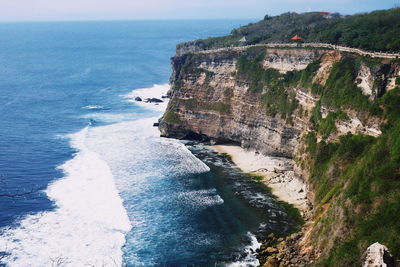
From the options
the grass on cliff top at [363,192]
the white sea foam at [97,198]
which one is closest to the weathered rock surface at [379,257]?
the grass on cliff top at [363,192]

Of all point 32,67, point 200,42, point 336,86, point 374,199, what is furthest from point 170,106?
point 32,67

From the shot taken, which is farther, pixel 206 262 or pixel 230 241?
pixel 230 241

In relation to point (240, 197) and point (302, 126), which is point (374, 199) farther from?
point (302, 126)

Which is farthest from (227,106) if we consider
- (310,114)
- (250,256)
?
(250,256)

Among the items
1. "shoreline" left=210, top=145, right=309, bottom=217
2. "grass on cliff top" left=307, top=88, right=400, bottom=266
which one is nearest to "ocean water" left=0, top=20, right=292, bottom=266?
"shoreline" left=210, top=145, right=309, bottom=217

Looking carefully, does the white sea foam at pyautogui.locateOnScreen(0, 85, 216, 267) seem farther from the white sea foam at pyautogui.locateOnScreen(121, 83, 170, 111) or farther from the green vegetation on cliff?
the green vegetation on cliff
